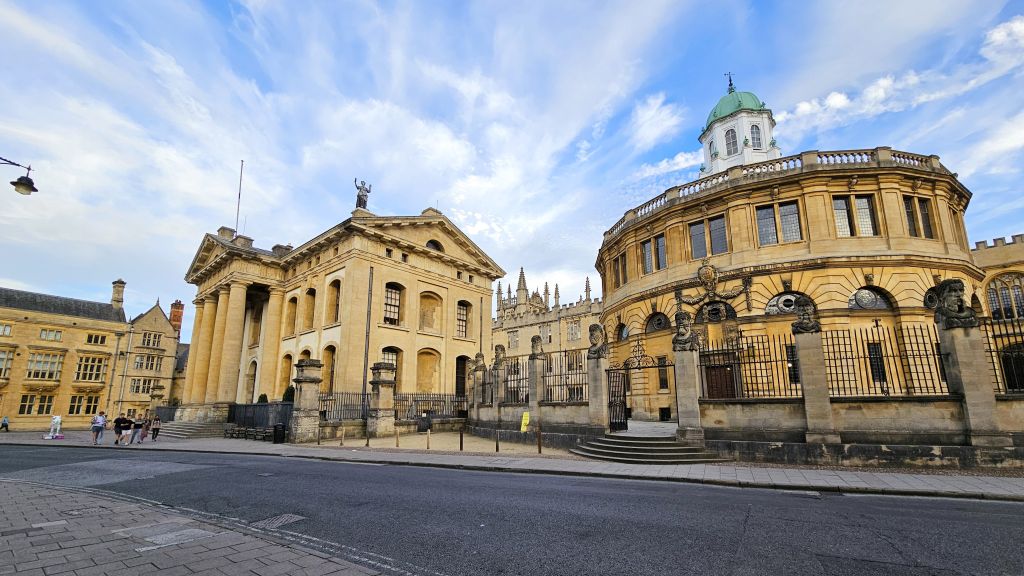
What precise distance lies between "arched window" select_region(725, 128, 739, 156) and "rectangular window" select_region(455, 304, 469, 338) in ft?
110

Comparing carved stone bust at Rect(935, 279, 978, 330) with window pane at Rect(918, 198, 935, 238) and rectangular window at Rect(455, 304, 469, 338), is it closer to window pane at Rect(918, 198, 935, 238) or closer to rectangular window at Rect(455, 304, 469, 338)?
window pane at Rect(918, 198, 935, 238)

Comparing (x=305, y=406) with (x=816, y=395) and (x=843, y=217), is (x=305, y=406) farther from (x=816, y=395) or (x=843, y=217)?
(x=843, y=217)

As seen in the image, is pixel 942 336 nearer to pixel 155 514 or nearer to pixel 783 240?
pixel 783 240

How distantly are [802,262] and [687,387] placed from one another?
12.8m

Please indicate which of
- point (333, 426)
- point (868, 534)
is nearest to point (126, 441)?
point (333, 426)

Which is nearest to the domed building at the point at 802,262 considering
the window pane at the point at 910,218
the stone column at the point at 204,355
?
the window pane at the point at 910,218

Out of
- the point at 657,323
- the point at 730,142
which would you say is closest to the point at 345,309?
the point at 657,323

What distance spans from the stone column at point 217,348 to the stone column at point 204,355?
67cm

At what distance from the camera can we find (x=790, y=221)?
2316 centimetres

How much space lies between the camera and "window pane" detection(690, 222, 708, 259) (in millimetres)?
25188

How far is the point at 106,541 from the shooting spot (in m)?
5.24

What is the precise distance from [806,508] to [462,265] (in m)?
28.8

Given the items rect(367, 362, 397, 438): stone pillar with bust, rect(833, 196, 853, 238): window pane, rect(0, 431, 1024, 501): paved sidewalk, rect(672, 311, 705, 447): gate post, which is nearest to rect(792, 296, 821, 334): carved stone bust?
rect(672, 311, 705, 447): gate post

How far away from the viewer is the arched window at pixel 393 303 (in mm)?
29641
